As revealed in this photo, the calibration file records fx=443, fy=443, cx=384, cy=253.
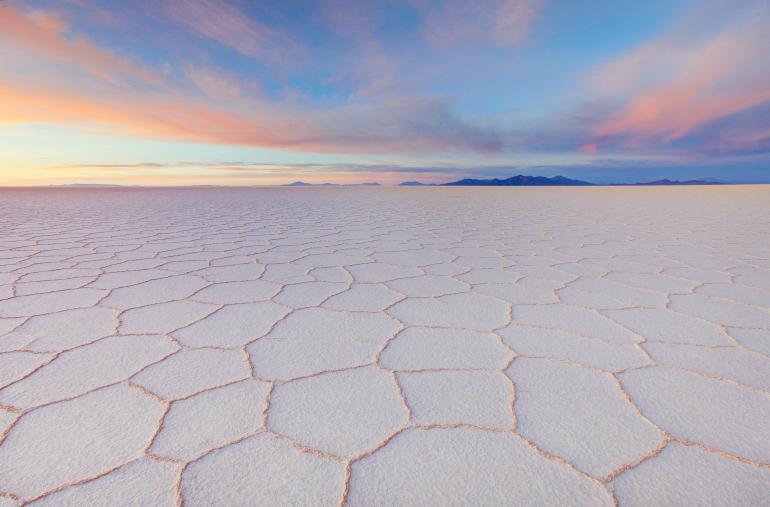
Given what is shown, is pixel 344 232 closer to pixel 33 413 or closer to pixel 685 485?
pixel 33 413

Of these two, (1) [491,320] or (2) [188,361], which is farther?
(1) [491,320]

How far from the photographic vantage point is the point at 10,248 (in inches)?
118

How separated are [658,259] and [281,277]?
219cm

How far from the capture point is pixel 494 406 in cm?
96

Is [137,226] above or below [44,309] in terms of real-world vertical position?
below

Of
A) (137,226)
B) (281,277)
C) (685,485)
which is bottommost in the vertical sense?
(137,226)

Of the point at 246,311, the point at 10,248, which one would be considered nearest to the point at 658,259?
the point at 246,311

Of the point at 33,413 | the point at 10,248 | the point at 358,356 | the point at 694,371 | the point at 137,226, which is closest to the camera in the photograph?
the point at 33,413

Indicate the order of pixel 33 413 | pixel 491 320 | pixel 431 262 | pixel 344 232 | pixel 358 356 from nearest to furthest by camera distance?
pixel 33 413
pixel 358 356
pixel 491 320
pixel 431 262
pixel 344 232

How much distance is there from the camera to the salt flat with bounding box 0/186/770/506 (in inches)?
29.0

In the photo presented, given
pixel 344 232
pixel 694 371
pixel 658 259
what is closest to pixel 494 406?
pixel 694 371

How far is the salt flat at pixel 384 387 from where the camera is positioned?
736 mm

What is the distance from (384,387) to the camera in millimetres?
1050

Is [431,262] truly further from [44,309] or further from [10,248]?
[10,248]
